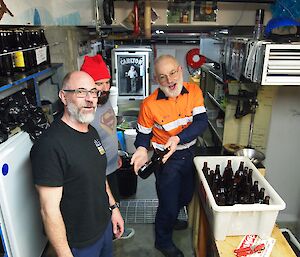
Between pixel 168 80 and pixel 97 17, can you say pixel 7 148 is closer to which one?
pixel 168 80

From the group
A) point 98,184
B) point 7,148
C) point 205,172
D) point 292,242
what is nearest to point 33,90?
point 7,148

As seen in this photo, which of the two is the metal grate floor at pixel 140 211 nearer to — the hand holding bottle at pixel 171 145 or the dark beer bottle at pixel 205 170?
the dark beer bottle at pixel 205 170

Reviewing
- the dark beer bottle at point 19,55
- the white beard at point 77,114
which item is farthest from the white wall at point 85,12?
the white beard at point 77,114

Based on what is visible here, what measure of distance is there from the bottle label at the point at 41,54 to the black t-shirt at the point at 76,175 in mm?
803

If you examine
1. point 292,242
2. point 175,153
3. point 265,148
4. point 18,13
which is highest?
point 18,13

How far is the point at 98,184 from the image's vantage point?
1.42 m

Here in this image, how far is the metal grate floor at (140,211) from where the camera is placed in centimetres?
278

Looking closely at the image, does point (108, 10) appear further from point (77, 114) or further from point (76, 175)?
point (76, 175)

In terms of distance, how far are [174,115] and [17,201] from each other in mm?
1172

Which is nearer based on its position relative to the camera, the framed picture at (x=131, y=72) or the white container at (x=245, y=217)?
the white container at (x=245, y=217)

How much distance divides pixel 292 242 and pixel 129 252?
4.54 ft

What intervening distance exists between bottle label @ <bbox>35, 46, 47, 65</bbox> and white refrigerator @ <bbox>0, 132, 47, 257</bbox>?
0.59 m

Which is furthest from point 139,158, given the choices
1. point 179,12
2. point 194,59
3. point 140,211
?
point 194,59

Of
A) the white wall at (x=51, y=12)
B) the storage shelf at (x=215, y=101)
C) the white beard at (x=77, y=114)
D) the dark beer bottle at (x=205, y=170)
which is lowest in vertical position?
the dark beer bottle at (x=205, y=170)
